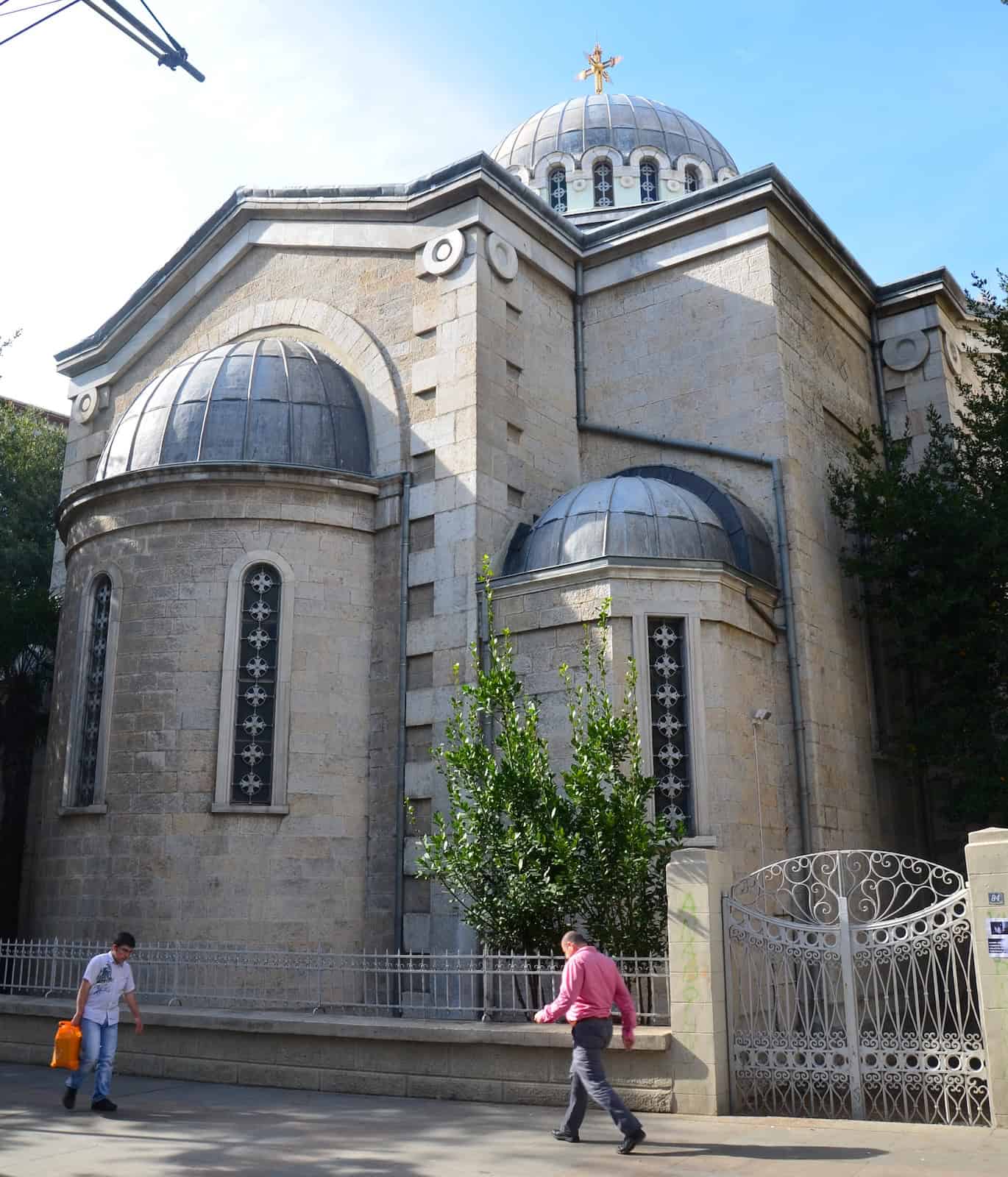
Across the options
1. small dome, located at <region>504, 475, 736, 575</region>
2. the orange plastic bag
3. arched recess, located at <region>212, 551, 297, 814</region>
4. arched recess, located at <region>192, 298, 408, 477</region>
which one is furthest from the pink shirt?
arched recess, located at <region>192, 298, 408, 477</region>

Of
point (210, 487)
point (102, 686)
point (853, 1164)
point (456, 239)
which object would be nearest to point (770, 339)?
point (456, 239)

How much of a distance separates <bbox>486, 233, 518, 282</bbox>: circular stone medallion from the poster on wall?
11.5m

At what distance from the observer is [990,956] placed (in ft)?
27.6

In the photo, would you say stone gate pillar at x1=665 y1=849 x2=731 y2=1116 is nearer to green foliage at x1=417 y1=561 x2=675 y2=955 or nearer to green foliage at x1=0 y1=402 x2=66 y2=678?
green foliage at x1=417 y1=561 x2=675 y2=955

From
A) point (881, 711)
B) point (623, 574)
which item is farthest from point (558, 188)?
point (623, 574)

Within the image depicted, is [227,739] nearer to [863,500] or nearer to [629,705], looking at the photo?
[629,705]

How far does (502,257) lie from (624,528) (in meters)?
4.99

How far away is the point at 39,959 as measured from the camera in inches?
517

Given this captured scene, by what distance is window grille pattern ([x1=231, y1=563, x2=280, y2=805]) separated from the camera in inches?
568

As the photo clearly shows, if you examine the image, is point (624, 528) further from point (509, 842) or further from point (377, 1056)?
point (377, 1056)

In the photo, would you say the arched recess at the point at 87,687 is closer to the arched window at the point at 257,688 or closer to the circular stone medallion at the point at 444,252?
the arched window at the point at 257,688

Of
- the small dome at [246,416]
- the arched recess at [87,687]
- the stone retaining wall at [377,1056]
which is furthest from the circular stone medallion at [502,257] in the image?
the stone retaining wall at [377,1056]

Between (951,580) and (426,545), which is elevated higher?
(426,545)

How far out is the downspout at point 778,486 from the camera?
14.6m
